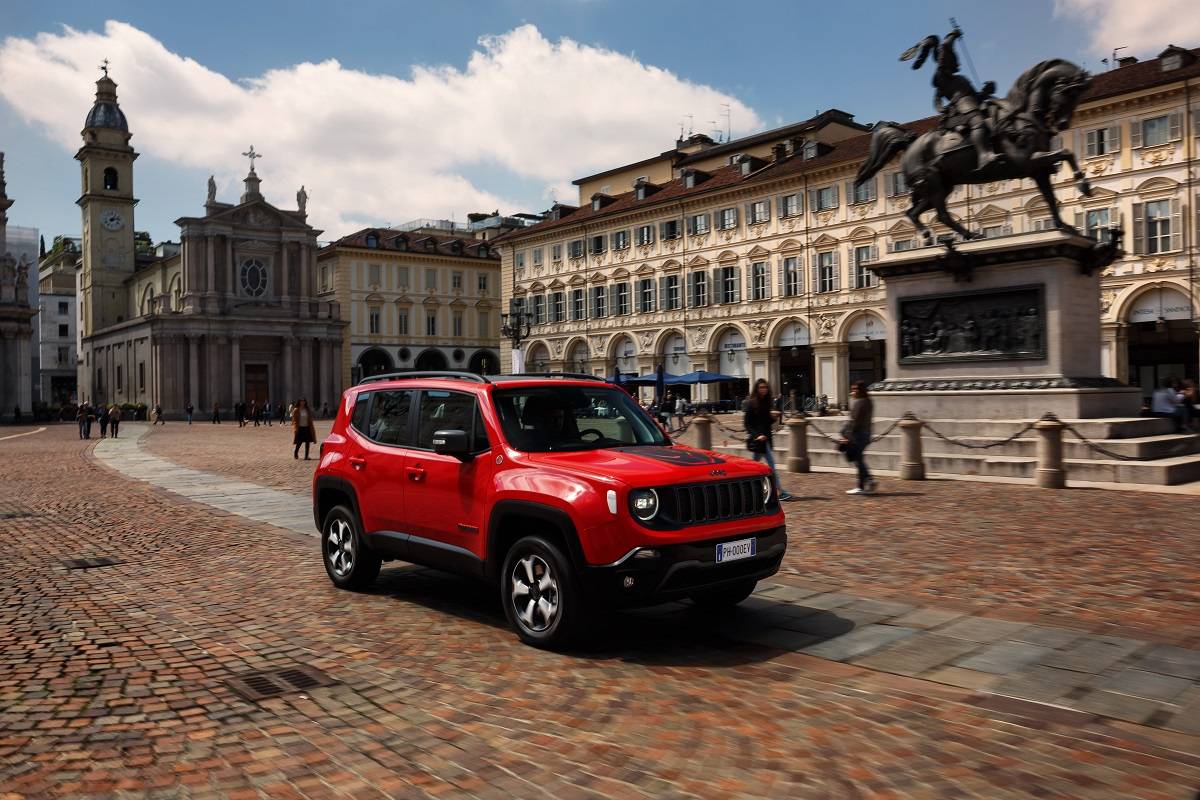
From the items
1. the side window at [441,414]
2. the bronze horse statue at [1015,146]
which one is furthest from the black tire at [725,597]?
the bronze horse statue at [1015,146]

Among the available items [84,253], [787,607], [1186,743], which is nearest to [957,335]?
[787,607]

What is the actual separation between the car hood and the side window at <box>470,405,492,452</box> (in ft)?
1.45

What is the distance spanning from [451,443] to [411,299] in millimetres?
76690

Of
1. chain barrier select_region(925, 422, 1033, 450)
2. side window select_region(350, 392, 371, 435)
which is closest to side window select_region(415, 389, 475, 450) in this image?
side window select_region(350, 392, 371, 435)

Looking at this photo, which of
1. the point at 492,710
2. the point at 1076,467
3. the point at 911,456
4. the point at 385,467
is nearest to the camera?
the point at 492,710

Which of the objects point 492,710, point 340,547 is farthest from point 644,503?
point 340,547

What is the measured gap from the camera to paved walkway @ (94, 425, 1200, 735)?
507 centimetres

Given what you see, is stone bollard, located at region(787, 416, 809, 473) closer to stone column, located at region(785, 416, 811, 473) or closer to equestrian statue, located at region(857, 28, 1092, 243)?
stone column, located at region(785, 416, 811, 473)

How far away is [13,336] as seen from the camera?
224 ft

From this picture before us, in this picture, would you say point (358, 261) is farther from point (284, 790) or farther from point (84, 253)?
point (284, 790)

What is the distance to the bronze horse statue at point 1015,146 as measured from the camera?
17.4 m

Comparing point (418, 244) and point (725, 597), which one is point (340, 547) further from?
point (418, 244)

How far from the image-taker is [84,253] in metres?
85.0

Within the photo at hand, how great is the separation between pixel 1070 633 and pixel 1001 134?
47.4ft
